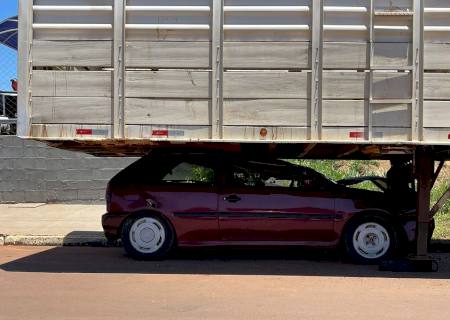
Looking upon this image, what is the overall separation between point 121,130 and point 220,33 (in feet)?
5.54

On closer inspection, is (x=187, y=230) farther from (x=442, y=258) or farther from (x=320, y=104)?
(x=442, y=258)

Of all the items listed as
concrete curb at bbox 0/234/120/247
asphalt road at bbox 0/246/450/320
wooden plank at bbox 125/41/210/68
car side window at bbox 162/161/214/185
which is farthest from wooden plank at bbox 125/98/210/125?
concrete curb at bbox 0/234/120/247

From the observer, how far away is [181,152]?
8.84 metres

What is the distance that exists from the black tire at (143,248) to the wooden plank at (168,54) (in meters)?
2.25

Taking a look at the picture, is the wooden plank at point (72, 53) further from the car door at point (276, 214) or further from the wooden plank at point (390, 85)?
the wooden plank at point (390, 85)

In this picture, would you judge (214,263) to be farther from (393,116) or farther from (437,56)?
(437,56)

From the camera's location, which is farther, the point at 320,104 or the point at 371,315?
the point at 320,104

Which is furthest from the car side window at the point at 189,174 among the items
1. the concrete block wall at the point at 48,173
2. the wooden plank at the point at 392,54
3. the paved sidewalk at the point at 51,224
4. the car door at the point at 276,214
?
the concrete block wall at the point at 48,173

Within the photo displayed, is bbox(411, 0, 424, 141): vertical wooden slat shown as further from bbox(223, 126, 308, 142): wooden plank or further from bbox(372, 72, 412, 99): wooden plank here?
bbox(223, 126, 308, 142): wooden plank

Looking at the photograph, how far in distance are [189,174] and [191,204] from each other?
1.69 ft

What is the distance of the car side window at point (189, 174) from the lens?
8672 millimetres

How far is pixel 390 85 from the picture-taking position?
736 cm

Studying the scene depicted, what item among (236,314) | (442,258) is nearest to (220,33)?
(236,314)

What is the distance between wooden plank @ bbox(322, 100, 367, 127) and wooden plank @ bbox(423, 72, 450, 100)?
75 cm
